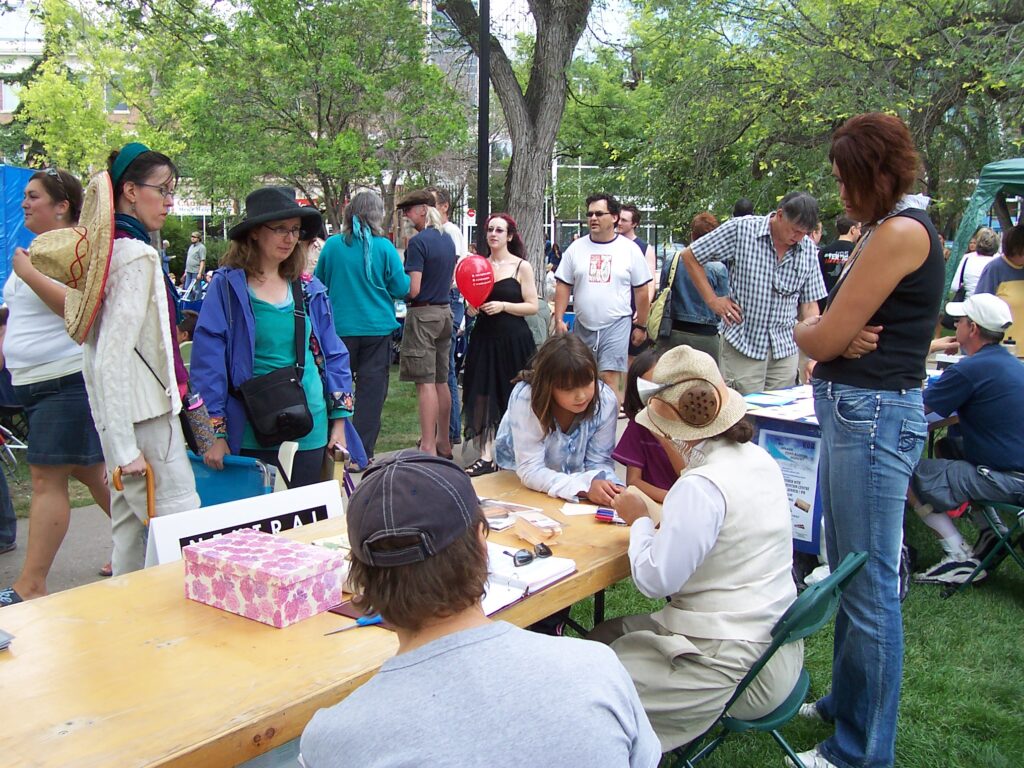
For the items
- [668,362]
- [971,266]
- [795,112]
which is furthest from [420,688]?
[795,112]

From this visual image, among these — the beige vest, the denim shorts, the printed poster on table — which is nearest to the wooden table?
the beige vest

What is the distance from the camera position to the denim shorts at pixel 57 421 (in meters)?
3.66

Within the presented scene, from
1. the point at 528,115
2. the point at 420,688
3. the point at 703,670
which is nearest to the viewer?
the point at 420,688

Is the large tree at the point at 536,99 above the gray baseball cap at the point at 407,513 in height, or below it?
above

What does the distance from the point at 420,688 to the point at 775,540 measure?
1440mm

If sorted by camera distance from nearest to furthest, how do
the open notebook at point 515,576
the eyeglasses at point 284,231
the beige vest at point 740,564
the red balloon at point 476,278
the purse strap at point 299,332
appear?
the open notebook at point 515,576
the beige vest at point 740,564
the eyeglasses at point 284,231
the purse strap at point 299,332
the red balloon at point 476,278

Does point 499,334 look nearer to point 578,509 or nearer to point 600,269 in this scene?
point 600,269

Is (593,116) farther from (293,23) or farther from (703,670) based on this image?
(703,670)

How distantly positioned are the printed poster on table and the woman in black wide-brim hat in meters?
2.34

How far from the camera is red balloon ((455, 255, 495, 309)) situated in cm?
593

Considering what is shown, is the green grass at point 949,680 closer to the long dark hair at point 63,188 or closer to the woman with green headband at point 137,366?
the woman with green headband at point 137,366

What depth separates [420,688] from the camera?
1.12m

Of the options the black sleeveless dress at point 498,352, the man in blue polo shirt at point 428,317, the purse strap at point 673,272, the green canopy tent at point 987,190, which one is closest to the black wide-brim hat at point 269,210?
the black sleeveless dress at point 498,352

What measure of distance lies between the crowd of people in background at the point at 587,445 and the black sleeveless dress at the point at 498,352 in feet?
5.24
